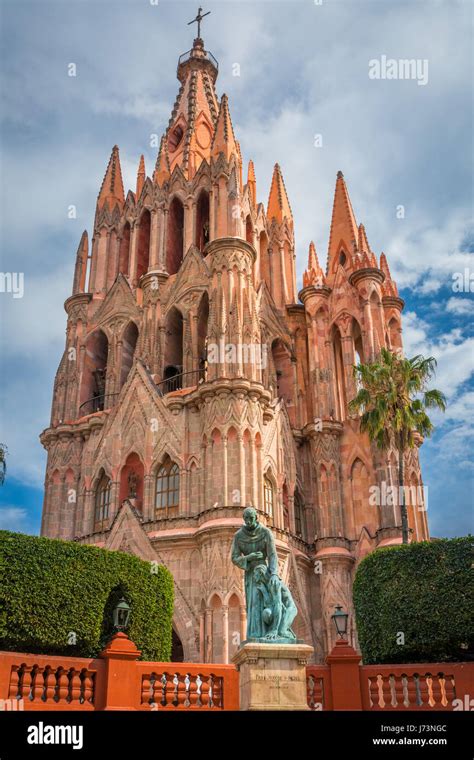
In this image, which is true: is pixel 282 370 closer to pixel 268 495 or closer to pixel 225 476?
pixel 268 495

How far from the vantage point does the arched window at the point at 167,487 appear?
29.7 m

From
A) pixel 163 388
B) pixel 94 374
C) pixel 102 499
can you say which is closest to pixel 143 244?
pixel 94 374

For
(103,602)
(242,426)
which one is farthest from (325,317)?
(103,602)

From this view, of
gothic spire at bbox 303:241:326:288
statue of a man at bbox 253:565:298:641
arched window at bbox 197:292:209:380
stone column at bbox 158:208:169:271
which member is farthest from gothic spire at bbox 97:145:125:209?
statue of a man at bbox 253:565:298:641

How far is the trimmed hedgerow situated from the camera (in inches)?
662

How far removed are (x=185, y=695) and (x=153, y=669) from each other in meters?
0.73

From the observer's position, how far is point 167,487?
98.8 feet

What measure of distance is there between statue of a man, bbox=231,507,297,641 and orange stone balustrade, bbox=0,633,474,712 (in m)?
1.06

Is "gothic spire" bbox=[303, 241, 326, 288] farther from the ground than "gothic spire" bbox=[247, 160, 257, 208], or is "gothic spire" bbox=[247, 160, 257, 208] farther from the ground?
"gothic spire" bbox=[247, 160, 257, 208]

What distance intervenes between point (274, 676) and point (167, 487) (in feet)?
56.7

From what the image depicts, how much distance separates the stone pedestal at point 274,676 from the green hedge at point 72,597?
487cm

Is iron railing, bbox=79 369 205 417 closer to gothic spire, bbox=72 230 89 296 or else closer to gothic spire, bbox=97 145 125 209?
gothic spire, bbox=72 230 89 296

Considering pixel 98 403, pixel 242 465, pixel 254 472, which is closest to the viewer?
pixel 242 465
